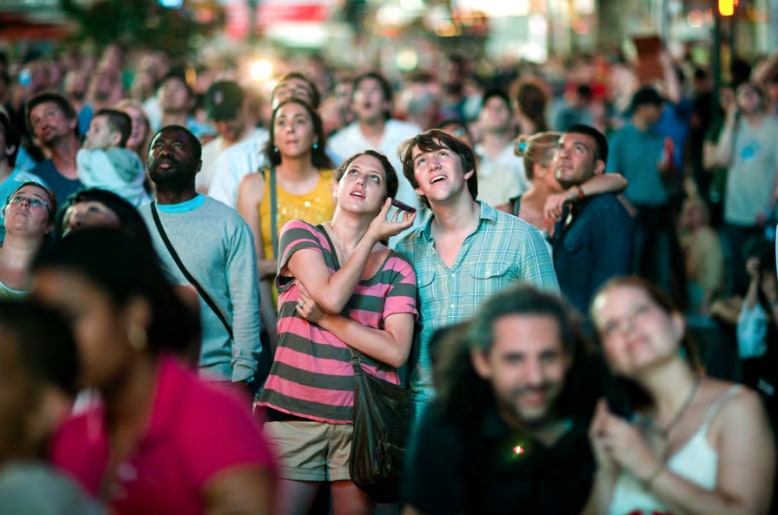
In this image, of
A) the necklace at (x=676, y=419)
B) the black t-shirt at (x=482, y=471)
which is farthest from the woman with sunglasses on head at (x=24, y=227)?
the necklace at (x=676, y=419)

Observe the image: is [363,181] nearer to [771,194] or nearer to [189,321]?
[189,321]

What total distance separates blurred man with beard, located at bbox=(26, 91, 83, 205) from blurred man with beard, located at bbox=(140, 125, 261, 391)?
8.14 feet

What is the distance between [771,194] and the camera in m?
11.2

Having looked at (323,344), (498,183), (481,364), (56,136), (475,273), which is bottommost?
(323,344)

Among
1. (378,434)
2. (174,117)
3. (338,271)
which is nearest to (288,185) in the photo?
(338,271)

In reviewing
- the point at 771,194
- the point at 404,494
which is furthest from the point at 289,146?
the point at 771,194

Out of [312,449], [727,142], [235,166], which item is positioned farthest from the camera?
[727,142]

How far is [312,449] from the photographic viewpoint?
4.80 m

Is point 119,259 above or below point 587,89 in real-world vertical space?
below

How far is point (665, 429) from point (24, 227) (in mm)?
3235

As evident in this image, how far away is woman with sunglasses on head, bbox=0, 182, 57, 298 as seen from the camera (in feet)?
17.4

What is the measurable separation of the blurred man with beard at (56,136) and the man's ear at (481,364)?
495cm

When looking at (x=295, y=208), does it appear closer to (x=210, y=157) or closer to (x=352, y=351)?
(x=352, y=351)

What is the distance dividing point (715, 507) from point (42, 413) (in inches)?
72.2
